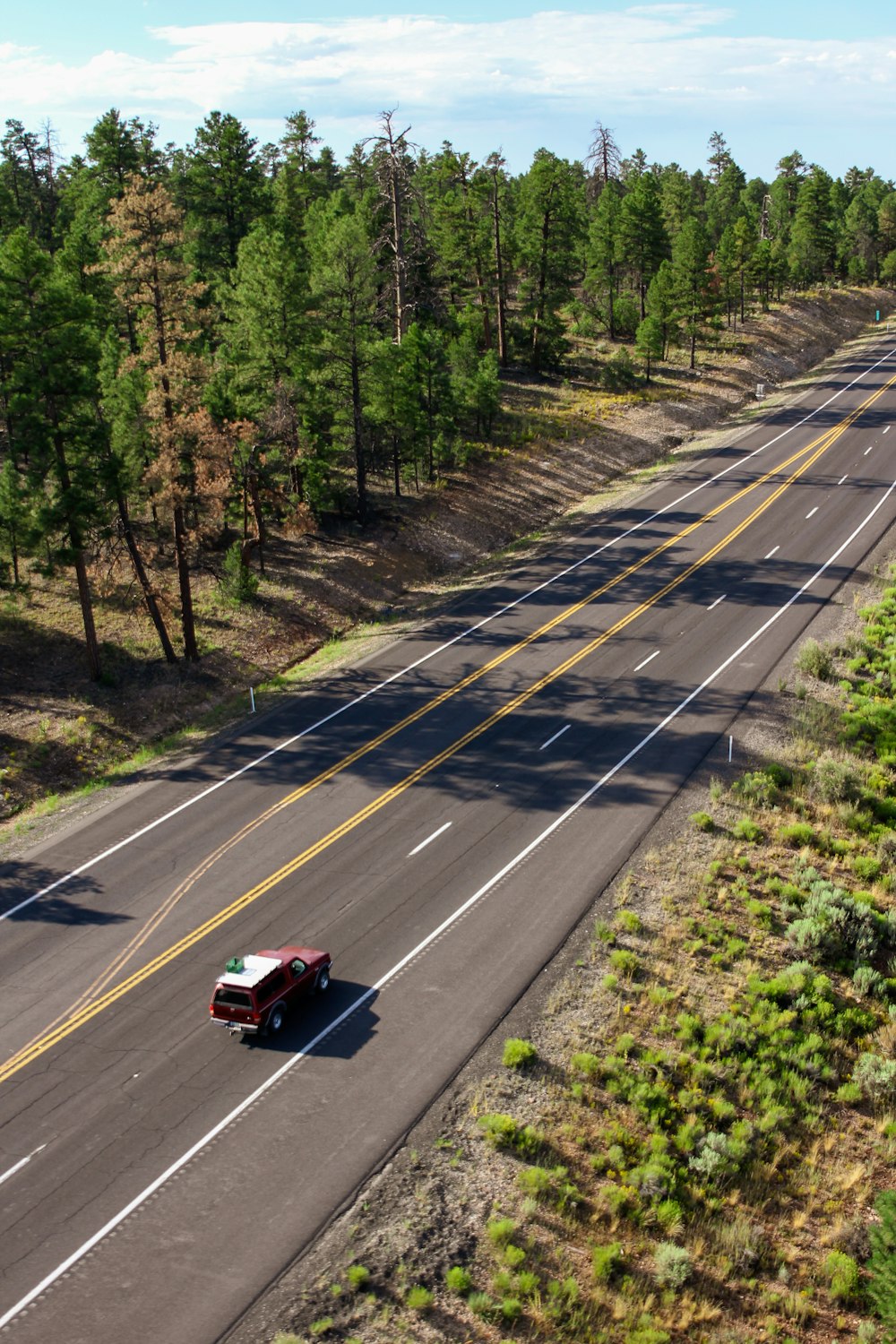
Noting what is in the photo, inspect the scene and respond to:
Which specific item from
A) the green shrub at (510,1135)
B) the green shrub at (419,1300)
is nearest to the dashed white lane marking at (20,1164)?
the green shrub at (419,1300)

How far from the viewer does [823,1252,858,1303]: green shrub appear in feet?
49.6

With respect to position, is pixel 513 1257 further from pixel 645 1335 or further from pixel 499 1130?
pixel 499 1130

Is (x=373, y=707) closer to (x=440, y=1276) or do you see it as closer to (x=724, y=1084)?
(x=724, y=1084)

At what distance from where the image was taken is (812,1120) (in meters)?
17.9

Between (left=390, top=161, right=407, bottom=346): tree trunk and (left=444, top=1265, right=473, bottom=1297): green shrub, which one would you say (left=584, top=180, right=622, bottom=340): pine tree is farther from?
(left=444, top=1265, right=473, bottom=1297): green shrub

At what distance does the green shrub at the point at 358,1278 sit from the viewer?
44.7ft

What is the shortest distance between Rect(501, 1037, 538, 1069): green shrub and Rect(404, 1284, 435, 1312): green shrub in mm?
4392

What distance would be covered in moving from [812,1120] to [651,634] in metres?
20.9

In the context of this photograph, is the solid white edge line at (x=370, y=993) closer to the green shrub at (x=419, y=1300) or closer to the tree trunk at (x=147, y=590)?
the green shrub at (x=419, y=1300)

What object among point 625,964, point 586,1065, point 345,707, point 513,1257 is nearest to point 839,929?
point 625,964

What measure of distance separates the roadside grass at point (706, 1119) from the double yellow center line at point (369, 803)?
699 centimetres

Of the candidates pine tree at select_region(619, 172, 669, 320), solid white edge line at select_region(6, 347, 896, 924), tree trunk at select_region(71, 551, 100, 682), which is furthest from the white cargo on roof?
pine tree at select_region(619, 172, 669, 320)

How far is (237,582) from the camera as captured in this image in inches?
1564

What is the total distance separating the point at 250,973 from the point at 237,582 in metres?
23.6
